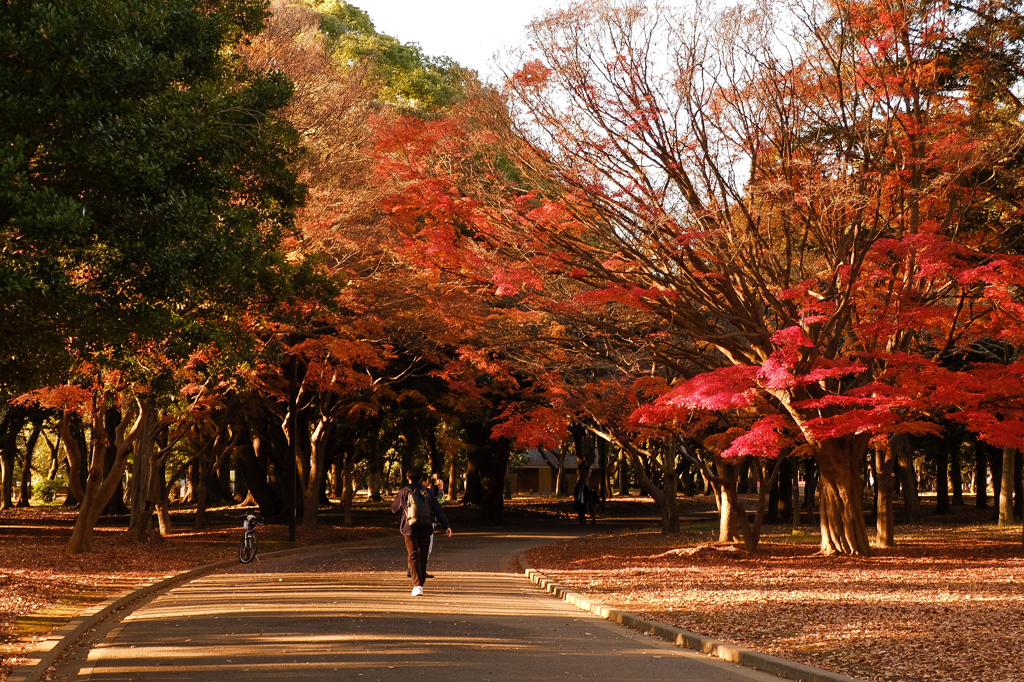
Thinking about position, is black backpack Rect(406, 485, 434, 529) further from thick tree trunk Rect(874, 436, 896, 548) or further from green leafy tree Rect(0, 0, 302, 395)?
thick tree trunk Rect(874, 436, 896, 548)

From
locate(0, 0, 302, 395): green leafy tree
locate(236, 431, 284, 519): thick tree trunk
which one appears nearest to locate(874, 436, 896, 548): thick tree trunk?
locate(0, 0, 302, 395): green leafy tree

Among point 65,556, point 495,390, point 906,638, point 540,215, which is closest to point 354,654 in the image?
point 906,638

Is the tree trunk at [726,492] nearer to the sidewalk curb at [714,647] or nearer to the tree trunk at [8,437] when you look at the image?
the sidewalk curb at [714,647]

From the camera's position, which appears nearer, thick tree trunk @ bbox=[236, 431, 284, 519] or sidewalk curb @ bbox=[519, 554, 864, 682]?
sidewalk curb @ bbox=[519, 554, 864, 682]

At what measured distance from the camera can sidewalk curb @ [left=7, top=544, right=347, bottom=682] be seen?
8.52 m

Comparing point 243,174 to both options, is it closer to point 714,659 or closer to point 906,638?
point 714,659

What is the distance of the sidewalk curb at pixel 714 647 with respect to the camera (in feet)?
26.6

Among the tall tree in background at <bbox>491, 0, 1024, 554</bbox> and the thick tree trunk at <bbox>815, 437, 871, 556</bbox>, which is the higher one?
the tall tree in background at <bbox>491, 0, 1024, 554</bbox>

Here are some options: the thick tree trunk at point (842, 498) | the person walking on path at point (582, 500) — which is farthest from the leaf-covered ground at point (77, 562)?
the thick tree trunk at point (842, 498)

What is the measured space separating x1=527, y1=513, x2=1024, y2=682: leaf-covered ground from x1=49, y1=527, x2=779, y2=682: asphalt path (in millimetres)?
941

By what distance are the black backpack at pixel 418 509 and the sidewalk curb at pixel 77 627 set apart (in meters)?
4.22

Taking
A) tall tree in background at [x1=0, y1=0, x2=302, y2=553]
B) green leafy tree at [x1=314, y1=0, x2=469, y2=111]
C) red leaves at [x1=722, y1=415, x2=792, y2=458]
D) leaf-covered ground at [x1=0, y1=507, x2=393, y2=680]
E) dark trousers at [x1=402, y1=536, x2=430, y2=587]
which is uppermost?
green leafy tree at [x1=314, y1=0, x2=469, y2=111]

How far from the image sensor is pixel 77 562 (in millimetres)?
19484

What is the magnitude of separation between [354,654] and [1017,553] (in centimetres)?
1733
